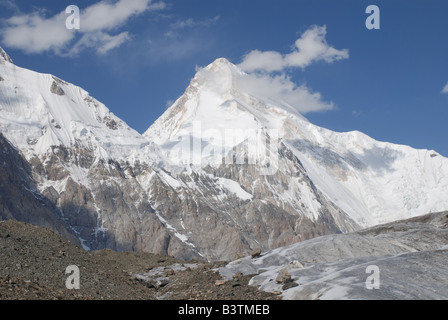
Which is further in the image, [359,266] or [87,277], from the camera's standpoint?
[87,277]

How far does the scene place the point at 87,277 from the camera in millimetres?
40625

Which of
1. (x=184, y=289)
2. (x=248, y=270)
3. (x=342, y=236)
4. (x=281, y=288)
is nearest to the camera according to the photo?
(x=281, y=288)

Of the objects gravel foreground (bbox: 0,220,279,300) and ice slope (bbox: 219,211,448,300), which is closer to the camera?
ice slope (bbox: 219,211,448,300)

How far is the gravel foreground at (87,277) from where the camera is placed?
3533 centimetres

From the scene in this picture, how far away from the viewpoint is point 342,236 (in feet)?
173

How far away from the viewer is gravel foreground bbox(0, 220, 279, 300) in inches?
1391

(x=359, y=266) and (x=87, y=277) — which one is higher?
(x=359, y=266)

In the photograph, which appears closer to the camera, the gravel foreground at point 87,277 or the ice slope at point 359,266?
the ice slope at point 359,266
